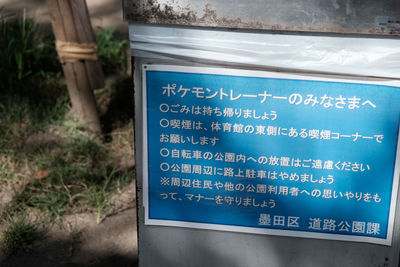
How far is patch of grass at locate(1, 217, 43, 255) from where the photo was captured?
279 centimetres

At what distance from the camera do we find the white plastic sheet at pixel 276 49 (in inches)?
71.4

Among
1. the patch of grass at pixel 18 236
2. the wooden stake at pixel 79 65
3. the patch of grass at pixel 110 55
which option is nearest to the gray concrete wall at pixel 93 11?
the patch of grass at pixel 110 55

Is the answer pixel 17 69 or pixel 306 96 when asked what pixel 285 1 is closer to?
pixel 306 96

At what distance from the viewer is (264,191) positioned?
2051 millimetres

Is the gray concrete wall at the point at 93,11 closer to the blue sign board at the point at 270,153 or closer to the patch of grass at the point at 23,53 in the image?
the patch of grass at the point at 23,53

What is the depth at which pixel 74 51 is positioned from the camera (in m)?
3.27

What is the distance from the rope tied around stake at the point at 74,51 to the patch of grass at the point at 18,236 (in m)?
0.99

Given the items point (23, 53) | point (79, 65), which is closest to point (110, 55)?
point (23, 53)

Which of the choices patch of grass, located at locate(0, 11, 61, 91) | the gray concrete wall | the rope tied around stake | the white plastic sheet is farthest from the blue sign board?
the gray concrete wall

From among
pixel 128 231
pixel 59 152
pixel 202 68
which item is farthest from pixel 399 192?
pixel 59 152

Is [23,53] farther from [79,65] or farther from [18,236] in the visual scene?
[18,236]

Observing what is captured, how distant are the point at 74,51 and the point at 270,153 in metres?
1.71

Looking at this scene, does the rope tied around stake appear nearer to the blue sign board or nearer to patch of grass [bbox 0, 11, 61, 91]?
patch of grass [bbox 0, 11, 61, 91]

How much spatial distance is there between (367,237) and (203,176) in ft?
2.10
